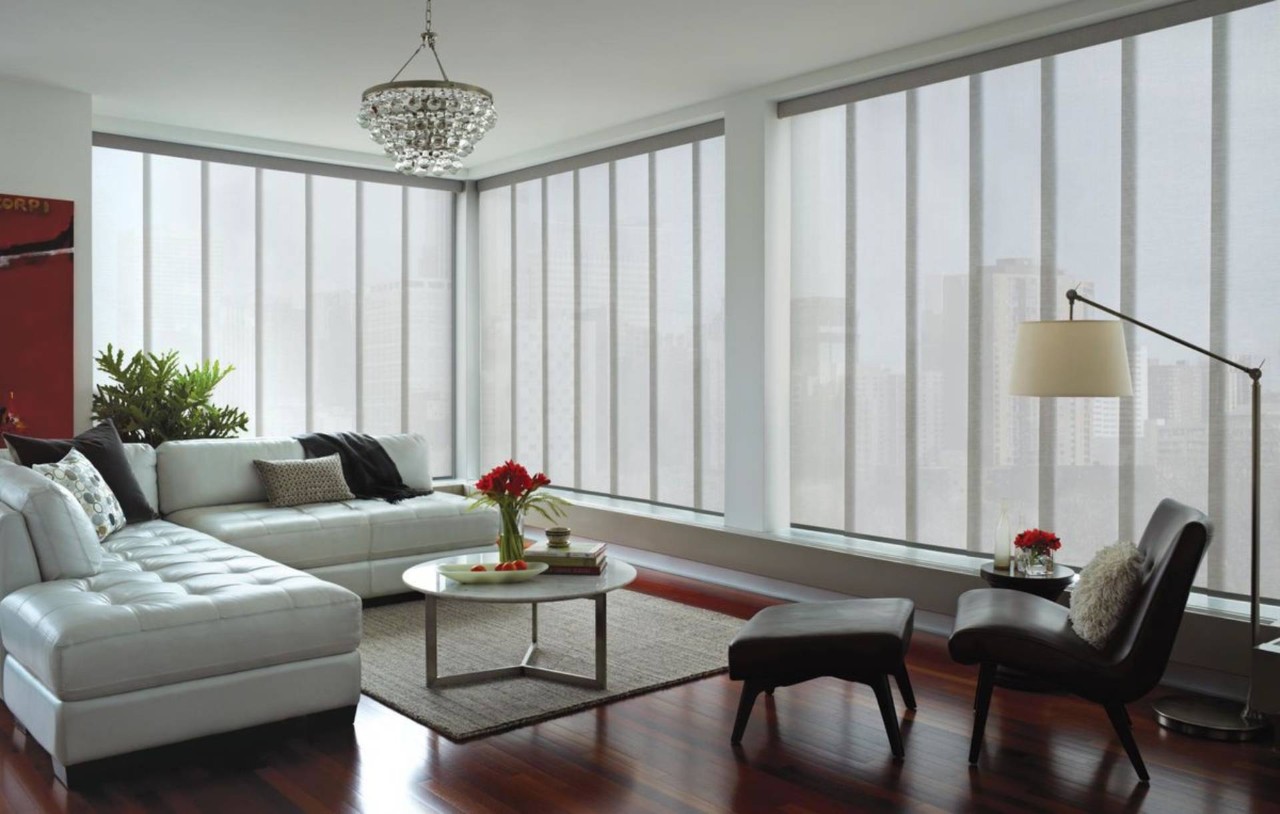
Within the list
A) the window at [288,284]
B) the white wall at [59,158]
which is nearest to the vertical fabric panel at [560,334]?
the window at [288,284]

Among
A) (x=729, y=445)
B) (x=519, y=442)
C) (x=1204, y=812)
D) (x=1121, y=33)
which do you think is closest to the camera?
(x=1204, y=812)

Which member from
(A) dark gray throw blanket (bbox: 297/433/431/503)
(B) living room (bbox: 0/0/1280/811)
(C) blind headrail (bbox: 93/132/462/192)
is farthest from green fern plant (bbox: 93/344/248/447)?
(C) blind headrail (bbox: 93/132/462/192)

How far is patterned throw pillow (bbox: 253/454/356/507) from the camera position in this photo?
19.1 ft

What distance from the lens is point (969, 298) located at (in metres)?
5.09

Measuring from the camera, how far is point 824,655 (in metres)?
3.47

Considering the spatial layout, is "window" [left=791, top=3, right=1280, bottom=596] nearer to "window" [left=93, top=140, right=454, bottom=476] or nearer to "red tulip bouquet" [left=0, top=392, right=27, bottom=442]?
"window" [left=93, top=140, right=454, bottom=476]

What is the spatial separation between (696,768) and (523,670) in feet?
3.87

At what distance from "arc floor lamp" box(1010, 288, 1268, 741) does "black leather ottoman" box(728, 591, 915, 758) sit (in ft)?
3.40

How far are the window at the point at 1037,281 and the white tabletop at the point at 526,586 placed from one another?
1.83 meters

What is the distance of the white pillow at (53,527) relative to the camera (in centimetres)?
381

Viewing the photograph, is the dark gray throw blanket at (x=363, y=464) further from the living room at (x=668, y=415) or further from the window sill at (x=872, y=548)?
the window sill at (x=872, y=548)

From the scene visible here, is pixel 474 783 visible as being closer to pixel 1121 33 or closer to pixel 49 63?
pixel 1121 33

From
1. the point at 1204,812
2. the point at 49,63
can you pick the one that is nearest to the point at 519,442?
the point at 49,63

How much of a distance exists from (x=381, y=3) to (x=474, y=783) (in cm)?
321
